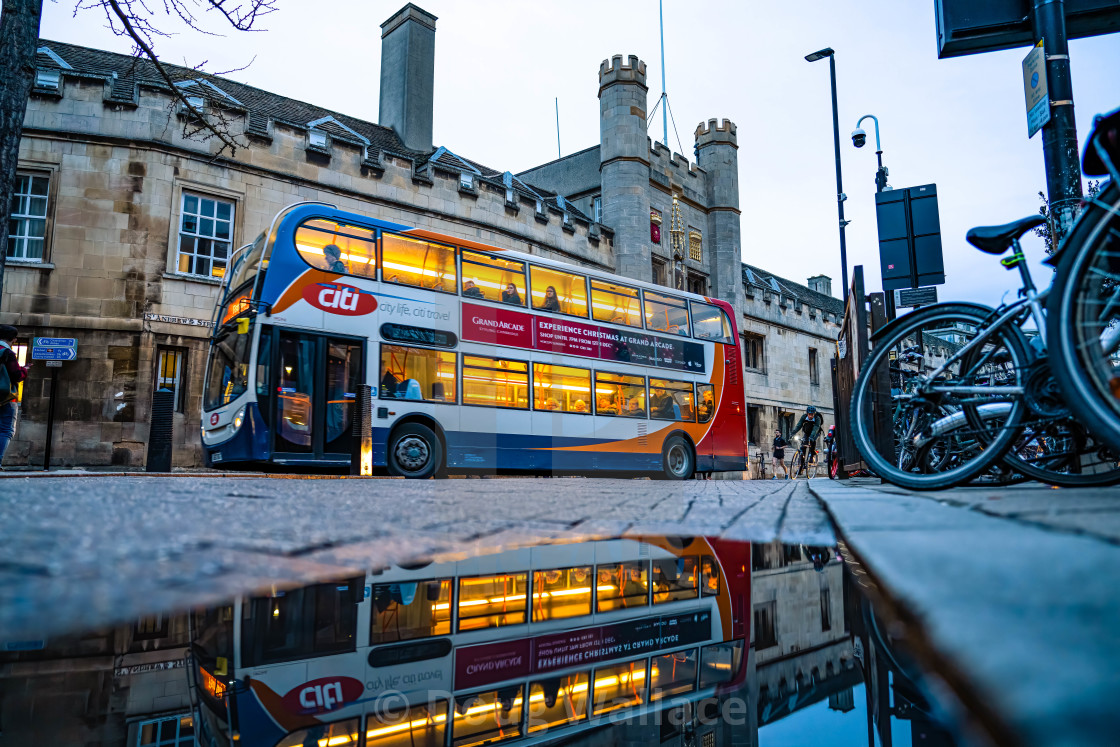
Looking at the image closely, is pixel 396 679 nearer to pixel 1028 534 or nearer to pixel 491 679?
pixel 491 679

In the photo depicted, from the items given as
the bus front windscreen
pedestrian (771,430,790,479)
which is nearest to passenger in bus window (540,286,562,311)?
the bus front windscreen

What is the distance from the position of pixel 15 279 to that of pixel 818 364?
28.7 m

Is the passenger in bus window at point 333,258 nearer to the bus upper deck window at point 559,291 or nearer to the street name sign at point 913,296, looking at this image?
the bus upper deck window at point 559,291

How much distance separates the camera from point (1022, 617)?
704mm

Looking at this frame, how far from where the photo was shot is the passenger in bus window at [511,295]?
11711 mm

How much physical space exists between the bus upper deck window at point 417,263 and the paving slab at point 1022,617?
9.76 metres

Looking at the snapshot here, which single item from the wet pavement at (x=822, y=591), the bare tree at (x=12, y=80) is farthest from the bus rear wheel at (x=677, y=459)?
the wet pavement at (x=822, y=591)

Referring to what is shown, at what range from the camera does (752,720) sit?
33.5 inches

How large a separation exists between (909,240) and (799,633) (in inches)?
371

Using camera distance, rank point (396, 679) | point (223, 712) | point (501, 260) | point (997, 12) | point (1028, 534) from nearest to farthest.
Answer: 1. point (223, 712)
2. point (396, 679)
3. point (1028, 534)
4. point (997, 12)
5. point (501, 260)

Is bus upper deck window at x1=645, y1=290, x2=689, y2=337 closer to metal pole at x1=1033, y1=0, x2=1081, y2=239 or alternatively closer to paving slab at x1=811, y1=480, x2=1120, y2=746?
metal pole at x1=1033, y1=0, x2=1081, y2=239

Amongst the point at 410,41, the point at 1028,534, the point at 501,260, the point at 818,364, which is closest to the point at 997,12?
the point at 1028,534

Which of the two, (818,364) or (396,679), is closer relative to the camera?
(396,679)

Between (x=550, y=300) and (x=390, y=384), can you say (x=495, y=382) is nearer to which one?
(x=390, y=384)
